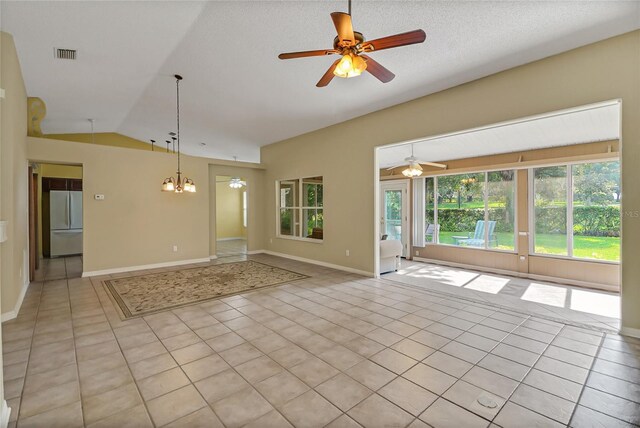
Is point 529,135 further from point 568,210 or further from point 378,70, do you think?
point 378,70

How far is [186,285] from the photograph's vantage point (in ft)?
15.9

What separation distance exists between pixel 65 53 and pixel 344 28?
3845mm

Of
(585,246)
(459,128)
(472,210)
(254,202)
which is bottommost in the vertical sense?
(585,246)

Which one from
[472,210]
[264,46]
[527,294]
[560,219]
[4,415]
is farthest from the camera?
[472,210]

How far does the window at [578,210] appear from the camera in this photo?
5.04 m

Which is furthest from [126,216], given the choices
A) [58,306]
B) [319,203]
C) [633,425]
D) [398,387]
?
[633,425]

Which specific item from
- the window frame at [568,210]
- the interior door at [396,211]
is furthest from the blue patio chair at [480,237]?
the interior door at [396,211]

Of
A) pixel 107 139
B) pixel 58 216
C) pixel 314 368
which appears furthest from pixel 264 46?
pixel 107 139

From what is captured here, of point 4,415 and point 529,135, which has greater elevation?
point 529,135

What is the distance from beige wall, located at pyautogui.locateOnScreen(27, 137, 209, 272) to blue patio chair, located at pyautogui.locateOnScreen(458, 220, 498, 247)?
6202mm

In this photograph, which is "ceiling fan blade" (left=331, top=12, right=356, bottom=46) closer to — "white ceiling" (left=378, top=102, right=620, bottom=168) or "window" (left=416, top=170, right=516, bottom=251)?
"white ceiling" (left=378, top=102, right=620, bottom=168)

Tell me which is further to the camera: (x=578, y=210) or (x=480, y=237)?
(x=480, y=237)

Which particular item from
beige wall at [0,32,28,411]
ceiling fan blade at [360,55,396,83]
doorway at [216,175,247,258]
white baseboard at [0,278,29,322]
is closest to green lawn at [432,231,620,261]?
ceiling fan blade at [360,55,396,83]

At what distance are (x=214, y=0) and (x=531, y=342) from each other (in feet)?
15.0
